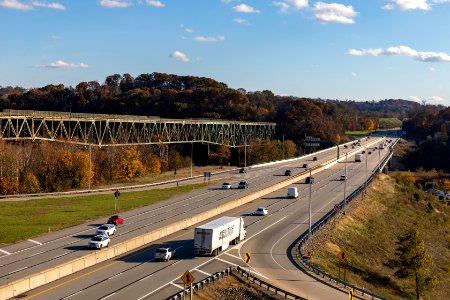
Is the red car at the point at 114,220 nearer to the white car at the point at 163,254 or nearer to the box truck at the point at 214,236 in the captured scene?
the box truck at the point at 214,236

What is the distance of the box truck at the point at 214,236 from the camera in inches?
1678

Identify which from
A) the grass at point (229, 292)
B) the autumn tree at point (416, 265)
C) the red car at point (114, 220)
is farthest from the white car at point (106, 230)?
the autumn tree at point (416, 265)

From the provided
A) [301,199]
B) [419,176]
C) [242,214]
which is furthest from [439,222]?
[419,176]

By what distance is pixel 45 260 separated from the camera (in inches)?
1542

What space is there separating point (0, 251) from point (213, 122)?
9373 cm

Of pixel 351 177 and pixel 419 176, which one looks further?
pixel 419 176

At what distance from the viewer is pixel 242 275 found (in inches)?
1516

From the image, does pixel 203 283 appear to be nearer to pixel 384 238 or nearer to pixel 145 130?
pixel 384 238

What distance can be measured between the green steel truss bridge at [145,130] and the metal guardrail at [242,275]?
173 feet

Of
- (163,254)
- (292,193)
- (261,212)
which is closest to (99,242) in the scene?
(163,254)

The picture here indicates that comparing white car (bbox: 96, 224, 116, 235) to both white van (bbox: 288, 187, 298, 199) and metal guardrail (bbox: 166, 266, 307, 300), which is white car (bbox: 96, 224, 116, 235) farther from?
white van (bbox: 288, 187, 298, 199)

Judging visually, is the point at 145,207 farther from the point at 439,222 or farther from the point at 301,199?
the point at 439,222

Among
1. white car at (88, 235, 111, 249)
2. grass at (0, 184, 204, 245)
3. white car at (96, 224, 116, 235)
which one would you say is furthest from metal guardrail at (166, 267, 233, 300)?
grass at (0, 184, 204, 245)

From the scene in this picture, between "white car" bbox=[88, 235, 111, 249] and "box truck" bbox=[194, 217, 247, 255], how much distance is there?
6944 millimetres
